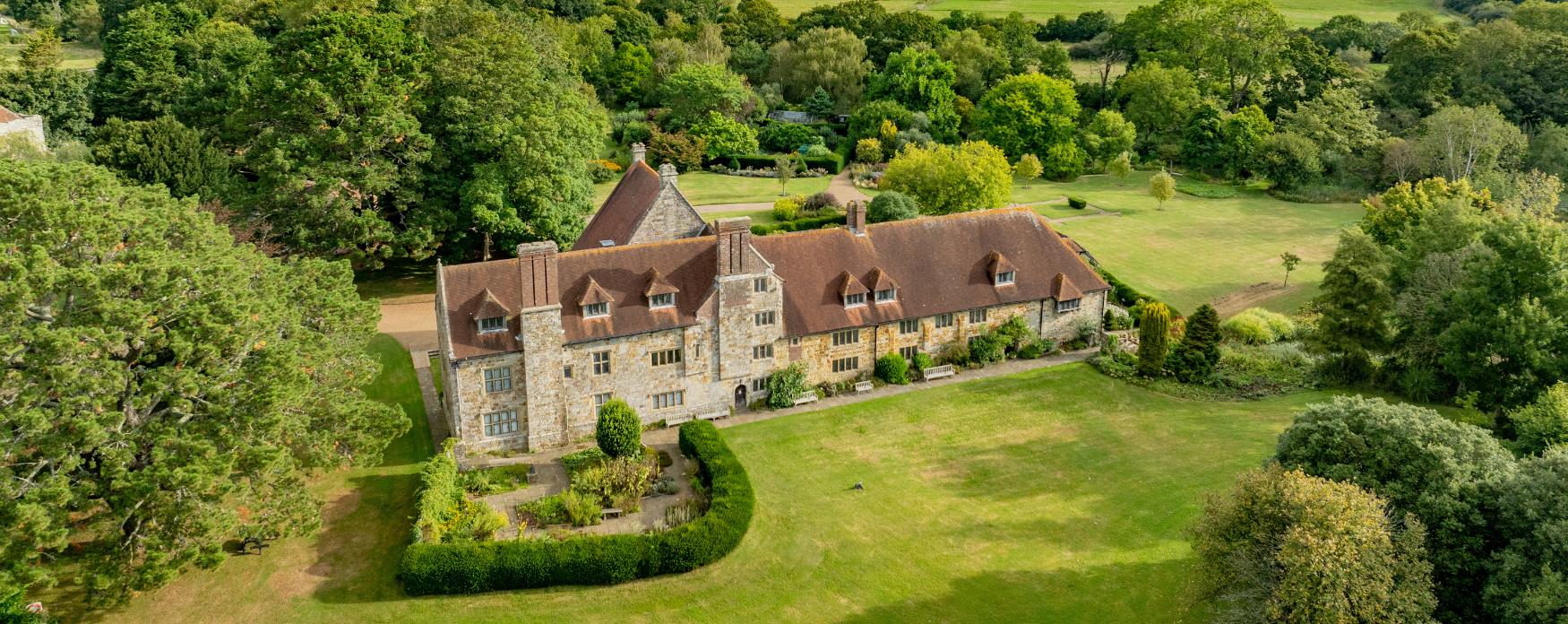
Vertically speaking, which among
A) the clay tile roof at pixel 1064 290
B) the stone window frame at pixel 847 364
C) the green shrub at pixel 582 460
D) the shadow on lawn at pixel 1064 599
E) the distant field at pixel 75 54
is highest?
the distant field at pixel 75 54

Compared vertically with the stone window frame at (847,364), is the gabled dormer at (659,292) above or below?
above

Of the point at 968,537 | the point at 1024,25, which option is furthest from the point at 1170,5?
the point at 968,537

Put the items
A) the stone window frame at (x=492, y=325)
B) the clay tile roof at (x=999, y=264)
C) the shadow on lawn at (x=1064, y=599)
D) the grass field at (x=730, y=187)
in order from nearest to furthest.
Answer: the shadow on lawn at (x=1064, y=599), the stone window frame at (x=492, y=325), the clay tile roof at (x=999, y=264), the grass field at (x=730, y=187)

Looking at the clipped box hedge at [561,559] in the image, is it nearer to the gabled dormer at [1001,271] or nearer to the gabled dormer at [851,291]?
the gabled dormer at [851,291]

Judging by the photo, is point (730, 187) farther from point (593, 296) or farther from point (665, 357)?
point (593, 296)

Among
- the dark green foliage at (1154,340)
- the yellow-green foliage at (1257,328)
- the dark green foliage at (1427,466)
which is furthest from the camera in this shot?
the yellow-green foliage at (1257,328)

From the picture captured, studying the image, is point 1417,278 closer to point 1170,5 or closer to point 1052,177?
point 1052,177

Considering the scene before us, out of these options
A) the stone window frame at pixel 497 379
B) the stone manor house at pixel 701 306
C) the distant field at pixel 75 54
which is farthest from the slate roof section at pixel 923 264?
the distant field at pixel 75 54
